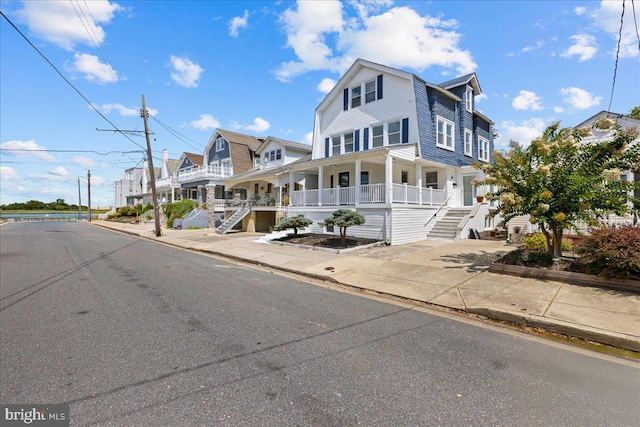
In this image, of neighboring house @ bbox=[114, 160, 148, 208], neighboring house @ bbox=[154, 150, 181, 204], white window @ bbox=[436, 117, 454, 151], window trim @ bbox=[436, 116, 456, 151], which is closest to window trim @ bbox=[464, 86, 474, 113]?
window trim @ bbox=[436, 116, 456, 151]

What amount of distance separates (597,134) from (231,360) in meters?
19.3

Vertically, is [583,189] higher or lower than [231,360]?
higher

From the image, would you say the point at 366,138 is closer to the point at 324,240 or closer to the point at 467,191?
the point at 467,191

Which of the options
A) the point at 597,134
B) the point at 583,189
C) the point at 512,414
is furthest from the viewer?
the point at 597,134

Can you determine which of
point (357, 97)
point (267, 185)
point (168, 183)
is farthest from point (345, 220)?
point (168, 183)

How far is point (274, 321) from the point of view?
16.6 feet

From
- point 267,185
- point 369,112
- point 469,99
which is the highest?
point 469,99

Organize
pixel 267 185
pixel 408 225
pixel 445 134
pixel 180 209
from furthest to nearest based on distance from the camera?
1. pixel 180 209
2. pixel 267 185
3. pixel 445 134
4. pixel 408 225

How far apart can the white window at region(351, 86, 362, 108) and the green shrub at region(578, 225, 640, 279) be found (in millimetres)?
14885

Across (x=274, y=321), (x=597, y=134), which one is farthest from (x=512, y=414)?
(x=597, y=134)

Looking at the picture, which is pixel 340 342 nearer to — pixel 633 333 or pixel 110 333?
pixel 110 333

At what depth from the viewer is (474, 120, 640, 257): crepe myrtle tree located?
7.23 metres

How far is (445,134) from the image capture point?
19.0m

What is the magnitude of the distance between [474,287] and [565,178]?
355 cm
